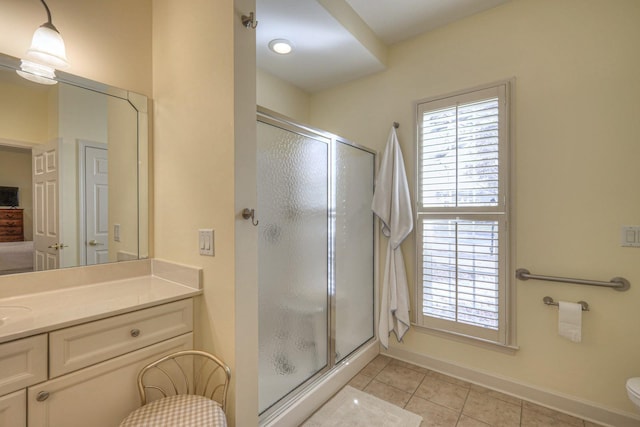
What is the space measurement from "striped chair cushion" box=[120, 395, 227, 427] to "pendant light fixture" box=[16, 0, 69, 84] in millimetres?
1543

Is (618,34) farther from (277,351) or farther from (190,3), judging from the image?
(277,351)

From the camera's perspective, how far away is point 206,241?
137 centimetres

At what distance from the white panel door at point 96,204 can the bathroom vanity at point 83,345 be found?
0.18m

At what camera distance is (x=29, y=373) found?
3.03 feet

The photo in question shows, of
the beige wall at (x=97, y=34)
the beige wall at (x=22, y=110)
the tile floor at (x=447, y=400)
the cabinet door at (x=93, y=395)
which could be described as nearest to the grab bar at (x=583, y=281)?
the tile floor at (x=447, y=400)

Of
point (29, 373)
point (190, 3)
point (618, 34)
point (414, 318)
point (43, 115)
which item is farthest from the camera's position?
point (414, 318)

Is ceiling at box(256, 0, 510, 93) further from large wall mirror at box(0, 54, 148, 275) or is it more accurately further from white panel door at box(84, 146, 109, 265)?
white panel door at box(84, 146, 109, 265)

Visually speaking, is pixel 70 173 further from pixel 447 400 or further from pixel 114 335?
pixel 447 400

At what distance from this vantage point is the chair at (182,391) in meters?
1.06

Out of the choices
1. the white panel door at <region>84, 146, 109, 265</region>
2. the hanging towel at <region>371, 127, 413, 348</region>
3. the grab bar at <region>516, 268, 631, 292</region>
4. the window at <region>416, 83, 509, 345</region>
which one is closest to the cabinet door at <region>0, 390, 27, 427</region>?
the white panel door at <region>84, 146, 109, 265</region>

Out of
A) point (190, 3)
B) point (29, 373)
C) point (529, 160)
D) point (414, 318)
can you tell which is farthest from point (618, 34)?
point (29, 373)

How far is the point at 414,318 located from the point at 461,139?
1454 mm

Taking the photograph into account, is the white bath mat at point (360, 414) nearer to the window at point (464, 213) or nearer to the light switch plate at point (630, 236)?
the window at point (464, 213)

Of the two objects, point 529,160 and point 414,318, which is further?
point 414,318
